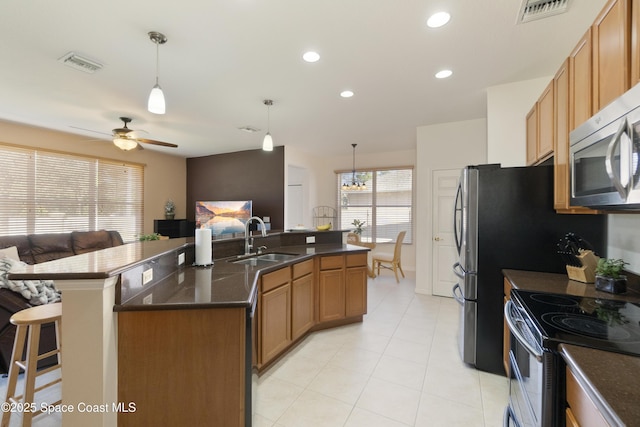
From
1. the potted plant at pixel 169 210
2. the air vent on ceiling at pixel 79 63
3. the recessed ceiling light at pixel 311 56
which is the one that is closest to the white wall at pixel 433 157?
the recessed ceiling light at pixel 311 56

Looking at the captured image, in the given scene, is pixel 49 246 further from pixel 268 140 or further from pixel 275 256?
pixel 268 140

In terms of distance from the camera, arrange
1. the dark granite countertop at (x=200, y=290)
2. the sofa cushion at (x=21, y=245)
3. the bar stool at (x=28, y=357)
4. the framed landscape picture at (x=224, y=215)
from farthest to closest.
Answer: the framed landscape picture at (x=224, y=215)
the sofa cushion at (x=21, y=245)
the bar stool at (x=28, y=357)
the dark granite countertop at (x=200, y=290)

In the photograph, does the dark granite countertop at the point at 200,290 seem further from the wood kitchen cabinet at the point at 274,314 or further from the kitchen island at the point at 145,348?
the wood kitchen cabinet at the point at 274,314

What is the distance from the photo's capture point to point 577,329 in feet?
3.92

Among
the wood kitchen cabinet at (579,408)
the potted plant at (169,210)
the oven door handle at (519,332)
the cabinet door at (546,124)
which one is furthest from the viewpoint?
the potted plant at (169,210)

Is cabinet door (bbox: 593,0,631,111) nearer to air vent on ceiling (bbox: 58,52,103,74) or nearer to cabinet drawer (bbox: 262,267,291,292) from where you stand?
cabinet drawer (bbox: 262,267,291,292)

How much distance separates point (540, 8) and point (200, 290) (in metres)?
2.97

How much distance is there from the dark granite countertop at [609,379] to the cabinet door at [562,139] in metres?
1.16

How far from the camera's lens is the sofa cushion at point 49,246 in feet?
13.8

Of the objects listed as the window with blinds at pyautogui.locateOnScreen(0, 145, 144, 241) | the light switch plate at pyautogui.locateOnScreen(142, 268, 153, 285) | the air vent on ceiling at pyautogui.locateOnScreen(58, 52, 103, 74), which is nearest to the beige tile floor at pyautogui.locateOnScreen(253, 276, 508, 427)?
the light switch plate at pyautogui.locateOnScreen(142, 268, 153, 285)

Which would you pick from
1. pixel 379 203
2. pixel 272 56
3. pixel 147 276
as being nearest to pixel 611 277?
pixel 147 276

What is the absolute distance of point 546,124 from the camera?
2.29 meters

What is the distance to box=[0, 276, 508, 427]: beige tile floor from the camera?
1819mm

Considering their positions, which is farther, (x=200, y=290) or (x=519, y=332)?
(x=200, y=290)
